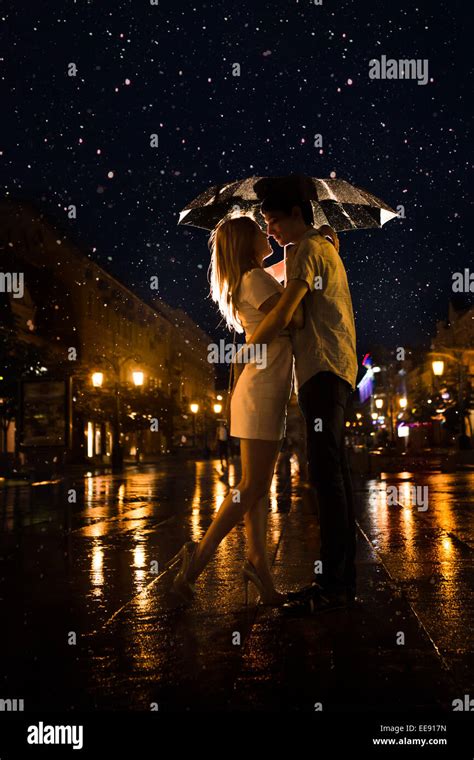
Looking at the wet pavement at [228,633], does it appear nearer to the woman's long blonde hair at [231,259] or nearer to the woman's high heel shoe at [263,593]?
the woman's high heel shoe at [263,593]

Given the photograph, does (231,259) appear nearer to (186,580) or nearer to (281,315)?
(281,315)

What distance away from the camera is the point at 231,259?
5020 mm

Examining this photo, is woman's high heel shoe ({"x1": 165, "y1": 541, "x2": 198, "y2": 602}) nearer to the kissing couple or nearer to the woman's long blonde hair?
the kissing couple

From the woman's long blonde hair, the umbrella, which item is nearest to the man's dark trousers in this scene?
the woman's long blonde hair

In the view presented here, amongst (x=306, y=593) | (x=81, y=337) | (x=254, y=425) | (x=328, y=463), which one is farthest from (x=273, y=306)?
(x=81, y=337)

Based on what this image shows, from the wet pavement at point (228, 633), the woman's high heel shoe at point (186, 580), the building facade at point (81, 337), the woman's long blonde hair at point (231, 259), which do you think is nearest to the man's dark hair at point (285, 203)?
the woman's long blonde hair at point (231, 259)

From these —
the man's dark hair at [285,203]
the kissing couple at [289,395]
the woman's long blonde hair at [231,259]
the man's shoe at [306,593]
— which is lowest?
the man's shoe at [306,593]

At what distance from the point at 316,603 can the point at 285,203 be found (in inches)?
84.6

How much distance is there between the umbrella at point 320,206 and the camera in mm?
6762

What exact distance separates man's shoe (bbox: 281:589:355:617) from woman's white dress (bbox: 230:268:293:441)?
0.83m

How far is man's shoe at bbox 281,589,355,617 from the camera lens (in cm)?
450

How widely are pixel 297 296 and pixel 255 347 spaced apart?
336mm

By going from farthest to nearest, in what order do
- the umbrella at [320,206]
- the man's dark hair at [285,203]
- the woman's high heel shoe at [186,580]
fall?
the umbrella at [320,206] → the man's dark hair at [285,203] → the woman's high heel shoe at [186,580]

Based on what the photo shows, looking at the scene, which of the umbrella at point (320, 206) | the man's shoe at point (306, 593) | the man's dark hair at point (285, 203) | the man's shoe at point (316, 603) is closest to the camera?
the man's shoe at point (316, 603)
